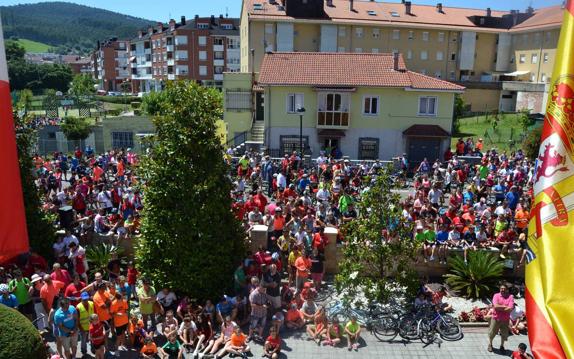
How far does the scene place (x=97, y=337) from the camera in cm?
1032

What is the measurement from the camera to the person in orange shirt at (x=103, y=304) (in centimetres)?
1086

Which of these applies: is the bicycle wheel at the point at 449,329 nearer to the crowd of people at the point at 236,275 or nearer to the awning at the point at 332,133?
the crowd of people at the point at 236,275

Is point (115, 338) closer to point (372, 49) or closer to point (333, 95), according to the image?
point (333, 95)

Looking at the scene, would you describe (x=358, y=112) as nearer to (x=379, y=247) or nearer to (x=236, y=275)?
(x=379, y=247)

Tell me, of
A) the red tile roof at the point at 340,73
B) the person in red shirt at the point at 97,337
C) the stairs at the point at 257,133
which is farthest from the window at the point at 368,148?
the person in red shirt at the point at 97,337

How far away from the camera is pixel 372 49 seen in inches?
2265

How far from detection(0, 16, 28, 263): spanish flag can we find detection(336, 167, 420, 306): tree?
6.76 meters

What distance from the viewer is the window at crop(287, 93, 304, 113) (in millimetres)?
33178

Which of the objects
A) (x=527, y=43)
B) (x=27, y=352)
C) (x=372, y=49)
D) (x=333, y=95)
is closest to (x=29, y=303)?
(x=27, y=352)

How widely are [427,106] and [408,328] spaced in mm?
23457

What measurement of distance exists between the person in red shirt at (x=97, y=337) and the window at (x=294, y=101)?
24.3m

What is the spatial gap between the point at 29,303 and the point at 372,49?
51559 mm

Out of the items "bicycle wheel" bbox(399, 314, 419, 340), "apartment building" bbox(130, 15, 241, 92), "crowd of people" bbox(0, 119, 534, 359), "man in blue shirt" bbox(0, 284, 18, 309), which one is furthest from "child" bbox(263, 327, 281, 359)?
"apartment building" bbox(130, 15, 241, 92)

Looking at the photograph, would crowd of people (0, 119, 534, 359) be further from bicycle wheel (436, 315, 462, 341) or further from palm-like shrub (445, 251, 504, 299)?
bicycle wheel (436, 315, 462, 341)
